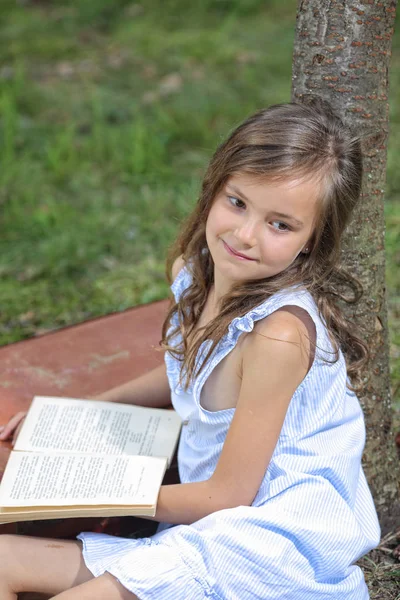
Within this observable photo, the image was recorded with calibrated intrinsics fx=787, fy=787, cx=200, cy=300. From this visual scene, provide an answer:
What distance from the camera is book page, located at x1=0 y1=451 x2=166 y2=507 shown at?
1698 mm

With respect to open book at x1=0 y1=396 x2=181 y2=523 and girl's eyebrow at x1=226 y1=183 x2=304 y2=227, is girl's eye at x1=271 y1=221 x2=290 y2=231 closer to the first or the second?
girl's eyebrow at x1=226 y1=183 x2=304 y2=227

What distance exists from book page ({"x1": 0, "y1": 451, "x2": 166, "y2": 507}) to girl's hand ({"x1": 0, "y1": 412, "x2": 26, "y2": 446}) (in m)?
0.16

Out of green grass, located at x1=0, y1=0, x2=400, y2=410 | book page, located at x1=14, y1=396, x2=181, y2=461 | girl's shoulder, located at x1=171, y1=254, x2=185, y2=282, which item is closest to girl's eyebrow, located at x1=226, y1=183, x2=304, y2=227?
girl's shoulder, located at x1=171, y1=254, x2=185, y2=282

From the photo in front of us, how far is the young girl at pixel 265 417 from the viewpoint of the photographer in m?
1.59

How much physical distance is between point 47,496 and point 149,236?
7.10 ft

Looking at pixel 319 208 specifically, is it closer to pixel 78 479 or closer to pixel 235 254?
pixel 235 254

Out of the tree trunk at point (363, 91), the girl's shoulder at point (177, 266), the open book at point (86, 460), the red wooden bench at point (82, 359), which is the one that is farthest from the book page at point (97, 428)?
the tree trunk at point (363, 91)

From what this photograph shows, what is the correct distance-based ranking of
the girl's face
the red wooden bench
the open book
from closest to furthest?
the girl's face
the open book
the red wooden bench

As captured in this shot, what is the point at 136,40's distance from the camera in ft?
19.5

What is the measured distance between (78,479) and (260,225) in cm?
70

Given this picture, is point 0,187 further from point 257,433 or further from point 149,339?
point 257,433

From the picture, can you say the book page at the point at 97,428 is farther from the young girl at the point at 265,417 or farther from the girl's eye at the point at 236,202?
the girl's eye at the point at 236,202

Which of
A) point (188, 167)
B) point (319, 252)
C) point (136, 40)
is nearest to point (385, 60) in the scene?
point (319, 252)

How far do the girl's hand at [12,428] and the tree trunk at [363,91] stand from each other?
2.93 ft
